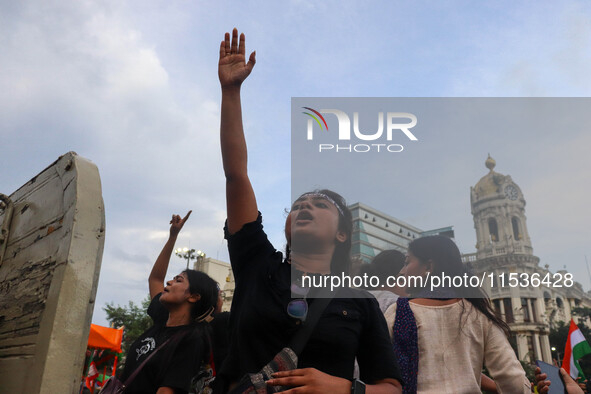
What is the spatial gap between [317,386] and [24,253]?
1.35 meters

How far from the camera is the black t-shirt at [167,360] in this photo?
Answer: 2.70m

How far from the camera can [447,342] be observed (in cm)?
232

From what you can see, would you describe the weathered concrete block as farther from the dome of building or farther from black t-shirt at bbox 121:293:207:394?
the dome of building

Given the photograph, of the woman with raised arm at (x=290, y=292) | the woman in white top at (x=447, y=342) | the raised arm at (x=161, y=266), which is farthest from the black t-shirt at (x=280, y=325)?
the raised arm at (x=161, y=266)

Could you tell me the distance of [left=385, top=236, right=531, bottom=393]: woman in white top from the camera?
2211 mm

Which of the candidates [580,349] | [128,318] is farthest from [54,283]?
[128,318]

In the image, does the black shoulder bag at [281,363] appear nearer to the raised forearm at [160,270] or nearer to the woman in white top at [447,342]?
the woman in white top at [447,342]

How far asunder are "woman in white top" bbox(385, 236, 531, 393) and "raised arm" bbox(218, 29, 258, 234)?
797mm

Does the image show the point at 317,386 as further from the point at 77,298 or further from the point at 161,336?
the point at 161,336

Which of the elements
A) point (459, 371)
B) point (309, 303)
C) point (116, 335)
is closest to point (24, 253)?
point (309, 303)

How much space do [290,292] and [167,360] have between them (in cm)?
146

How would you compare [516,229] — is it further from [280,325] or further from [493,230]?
[280,325]

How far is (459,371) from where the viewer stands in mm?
2230

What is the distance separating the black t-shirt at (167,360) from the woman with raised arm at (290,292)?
113cm
